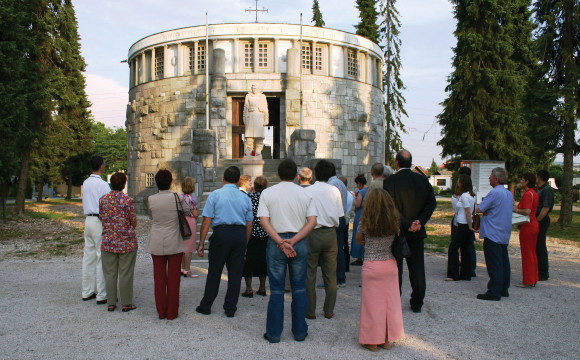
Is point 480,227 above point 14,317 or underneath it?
above

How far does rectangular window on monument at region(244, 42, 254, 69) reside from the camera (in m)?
19.1

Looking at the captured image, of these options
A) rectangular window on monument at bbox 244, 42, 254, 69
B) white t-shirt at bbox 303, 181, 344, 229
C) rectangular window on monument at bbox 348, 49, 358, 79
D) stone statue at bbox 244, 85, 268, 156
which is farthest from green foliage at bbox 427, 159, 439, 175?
white t-shirt at bbox 303, 181, 344, 229

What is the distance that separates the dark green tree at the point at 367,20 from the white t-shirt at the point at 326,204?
29.8 metres

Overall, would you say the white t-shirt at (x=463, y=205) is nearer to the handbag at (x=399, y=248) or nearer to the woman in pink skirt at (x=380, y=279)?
the handbag at (x=399, y=248)

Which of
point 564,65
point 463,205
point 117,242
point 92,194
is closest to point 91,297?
point 117,242

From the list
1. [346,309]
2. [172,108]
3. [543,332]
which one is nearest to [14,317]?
[346,309]

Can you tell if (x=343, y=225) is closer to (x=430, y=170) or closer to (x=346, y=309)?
(x=346, y=309)

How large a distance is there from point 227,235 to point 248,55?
1476 cm

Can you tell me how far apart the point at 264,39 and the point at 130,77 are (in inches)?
306

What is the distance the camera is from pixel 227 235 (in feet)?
18.8

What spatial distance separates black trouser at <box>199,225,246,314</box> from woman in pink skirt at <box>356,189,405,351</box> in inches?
69.2

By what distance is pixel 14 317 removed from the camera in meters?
5.78

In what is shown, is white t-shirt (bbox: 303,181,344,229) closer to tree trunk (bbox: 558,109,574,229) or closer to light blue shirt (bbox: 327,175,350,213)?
light blue shirt (bbox: 327,175,350,213)

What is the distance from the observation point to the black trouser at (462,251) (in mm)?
7855
